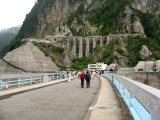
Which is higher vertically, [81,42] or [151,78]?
[81,42]

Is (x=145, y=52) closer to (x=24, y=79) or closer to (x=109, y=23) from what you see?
(x=109, y=23)

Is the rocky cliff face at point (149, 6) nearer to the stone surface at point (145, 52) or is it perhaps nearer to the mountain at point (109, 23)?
the mountain at point (109, 23)

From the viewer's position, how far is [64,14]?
6319 inches

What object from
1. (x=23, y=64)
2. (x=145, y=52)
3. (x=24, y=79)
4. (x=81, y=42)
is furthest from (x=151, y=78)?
(x=81, y=42)

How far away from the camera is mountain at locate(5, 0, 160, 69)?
325 feet

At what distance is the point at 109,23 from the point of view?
130 meters

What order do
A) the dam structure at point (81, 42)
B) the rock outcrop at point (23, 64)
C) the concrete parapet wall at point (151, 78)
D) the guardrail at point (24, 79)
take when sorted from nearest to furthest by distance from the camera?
the guardrail at point (24, 79), the concrete parapet wall at point (151, 78), the rock outcrop at point (23, 64), the dam structure at point (81, 42)

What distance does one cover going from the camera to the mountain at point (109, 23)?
9919 centimetres

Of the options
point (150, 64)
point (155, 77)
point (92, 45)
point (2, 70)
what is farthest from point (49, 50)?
point (155, 77)

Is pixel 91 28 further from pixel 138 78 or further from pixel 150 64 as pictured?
pixel 138 78

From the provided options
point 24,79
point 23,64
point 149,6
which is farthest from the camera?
point 149,6

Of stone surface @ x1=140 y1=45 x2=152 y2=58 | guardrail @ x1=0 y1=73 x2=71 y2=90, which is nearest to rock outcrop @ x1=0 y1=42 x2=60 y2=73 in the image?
guardrail @ x1=0 y1=73 x2=71 y2=90

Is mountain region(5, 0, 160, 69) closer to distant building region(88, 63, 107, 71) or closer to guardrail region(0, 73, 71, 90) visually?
distant building region(88, 63, 107, 71)

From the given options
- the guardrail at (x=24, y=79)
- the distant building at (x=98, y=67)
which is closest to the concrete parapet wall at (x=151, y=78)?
the guardrail at (x=24, y=79)
